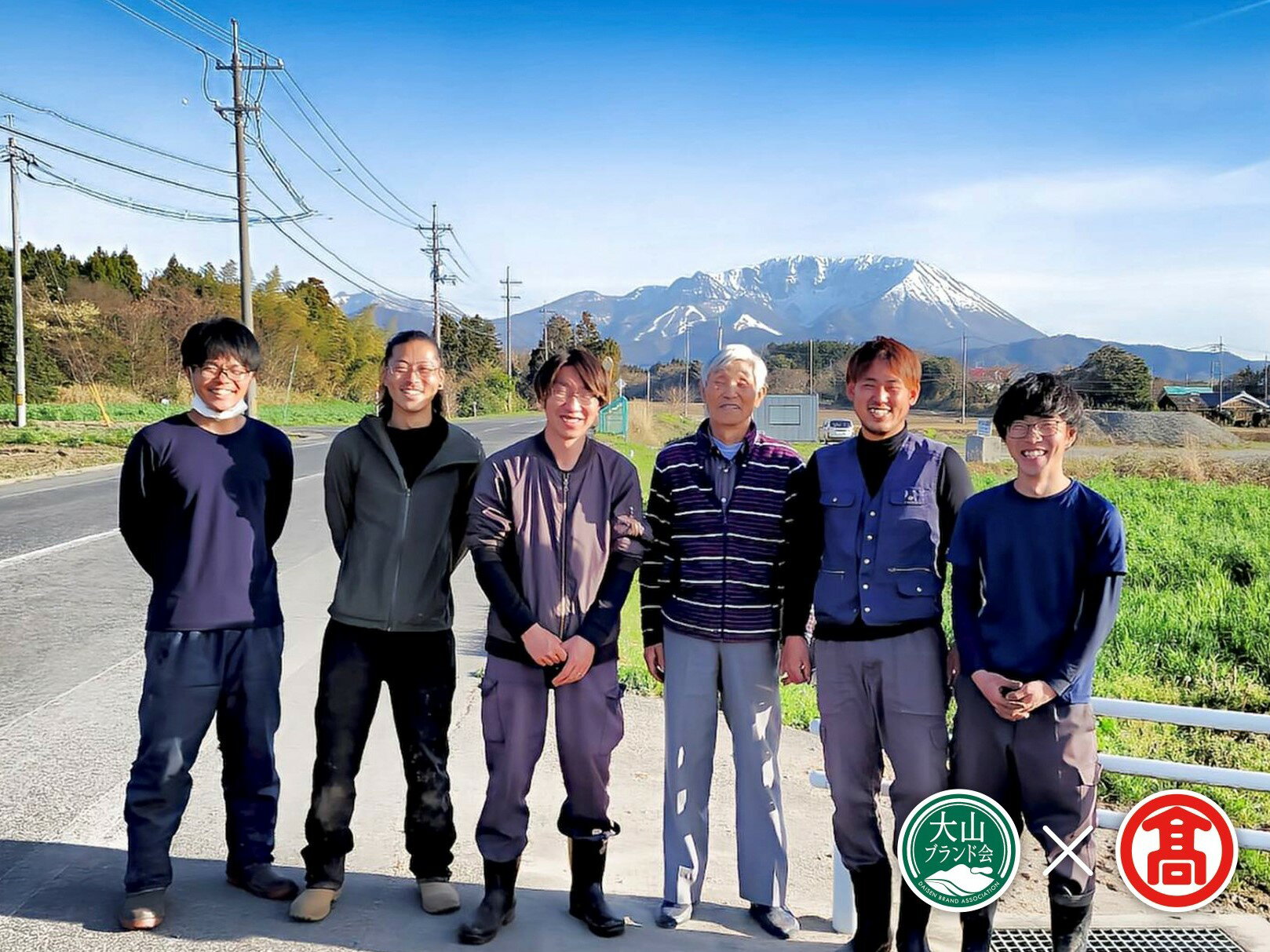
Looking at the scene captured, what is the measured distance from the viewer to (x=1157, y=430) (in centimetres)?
3700

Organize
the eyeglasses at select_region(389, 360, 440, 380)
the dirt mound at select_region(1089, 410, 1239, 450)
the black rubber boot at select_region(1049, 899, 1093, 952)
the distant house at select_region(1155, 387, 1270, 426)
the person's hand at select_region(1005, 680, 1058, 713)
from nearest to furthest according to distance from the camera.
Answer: the person's hand at select_region(1005, 680, 1058, 713) < the black rubber boot at select_region(1049, 899, 1093, 952) < the eyeglasses at select_region(389, 360, 440, 380) < the dirt mound at select_region(1089, 410, 1239, 450) < the distant house at select_region(1155, 387, 1270, 426)

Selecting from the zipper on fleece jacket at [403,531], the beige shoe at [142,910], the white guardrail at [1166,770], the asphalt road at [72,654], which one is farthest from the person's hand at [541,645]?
the asphalt road at [72,654]

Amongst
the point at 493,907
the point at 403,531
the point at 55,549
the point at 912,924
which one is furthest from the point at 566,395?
the point at 55,549

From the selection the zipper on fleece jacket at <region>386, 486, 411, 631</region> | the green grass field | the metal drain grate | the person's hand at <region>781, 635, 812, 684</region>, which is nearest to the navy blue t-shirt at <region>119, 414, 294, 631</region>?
the zipper on fleece jacket at <region>386, 486, 411, 631</region>

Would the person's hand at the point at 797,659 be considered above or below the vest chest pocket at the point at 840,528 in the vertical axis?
below

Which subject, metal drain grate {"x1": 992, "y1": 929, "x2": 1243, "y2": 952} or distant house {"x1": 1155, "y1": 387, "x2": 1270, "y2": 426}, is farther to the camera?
distant house {"x1": 1155, "y1": 387, "x2": 1270, "y2": 426}

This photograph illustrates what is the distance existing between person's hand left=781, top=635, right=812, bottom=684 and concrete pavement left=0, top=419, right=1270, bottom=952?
78 cm

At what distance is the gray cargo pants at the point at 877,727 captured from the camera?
2.87 meters

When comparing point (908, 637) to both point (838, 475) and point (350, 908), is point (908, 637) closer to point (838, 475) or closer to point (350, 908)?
point (838, 475)

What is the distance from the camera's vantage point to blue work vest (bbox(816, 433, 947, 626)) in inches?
114

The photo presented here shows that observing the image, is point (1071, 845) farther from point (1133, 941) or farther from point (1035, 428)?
point (1035, 428)

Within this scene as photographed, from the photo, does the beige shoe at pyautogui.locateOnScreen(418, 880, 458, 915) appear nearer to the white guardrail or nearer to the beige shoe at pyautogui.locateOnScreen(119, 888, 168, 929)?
the beige shoe at pyautogui.locateOnScreen(119, 888, 168, 929)

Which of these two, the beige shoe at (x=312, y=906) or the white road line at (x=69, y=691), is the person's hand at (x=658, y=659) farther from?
the white road line at (x=69, y=691)

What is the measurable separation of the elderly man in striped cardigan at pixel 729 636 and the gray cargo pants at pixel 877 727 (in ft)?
0.70
